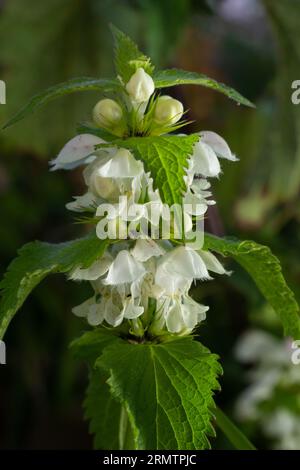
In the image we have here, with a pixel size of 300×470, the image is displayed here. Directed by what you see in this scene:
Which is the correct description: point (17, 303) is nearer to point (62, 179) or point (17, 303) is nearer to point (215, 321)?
point (215, 321)

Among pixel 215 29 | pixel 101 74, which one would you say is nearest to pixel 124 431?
pixel 101 74

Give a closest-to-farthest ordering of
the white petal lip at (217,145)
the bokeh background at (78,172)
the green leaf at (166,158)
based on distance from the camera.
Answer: the green leaf at (166,158), the white petal lip at (217,145), the bokeh background at (78,172)

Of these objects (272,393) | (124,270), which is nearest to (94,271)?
(124,270)

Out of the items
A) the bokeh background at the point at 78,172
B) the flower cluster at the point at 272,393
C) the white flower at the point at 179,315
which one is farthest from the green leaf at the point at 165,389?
the flower cluster at the point at 272,393

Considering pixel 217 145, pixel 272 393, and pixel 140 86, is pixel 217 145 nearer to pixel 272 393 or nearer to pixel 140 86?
pixel 140 86

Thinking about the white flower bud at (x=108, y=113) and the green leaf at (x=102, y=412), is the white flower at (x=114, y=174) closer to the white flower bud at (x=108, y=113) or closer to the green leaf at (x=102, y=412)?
the white flower bud at (x=108, y=113)

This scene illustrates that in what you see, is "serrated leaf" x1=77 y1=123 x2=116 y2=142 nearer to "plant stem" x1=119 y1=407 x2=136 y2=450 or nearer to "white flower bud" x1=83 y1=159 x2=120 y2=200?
"white flower bud" x1=83 y1=159 x2=120 y2=200

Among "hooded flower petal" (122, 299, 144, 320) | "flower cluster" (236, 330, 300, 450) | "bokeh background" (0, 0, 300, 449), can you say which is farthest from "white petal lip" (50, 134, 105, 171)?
"flower cluster" (236, 330, 300, 450)
